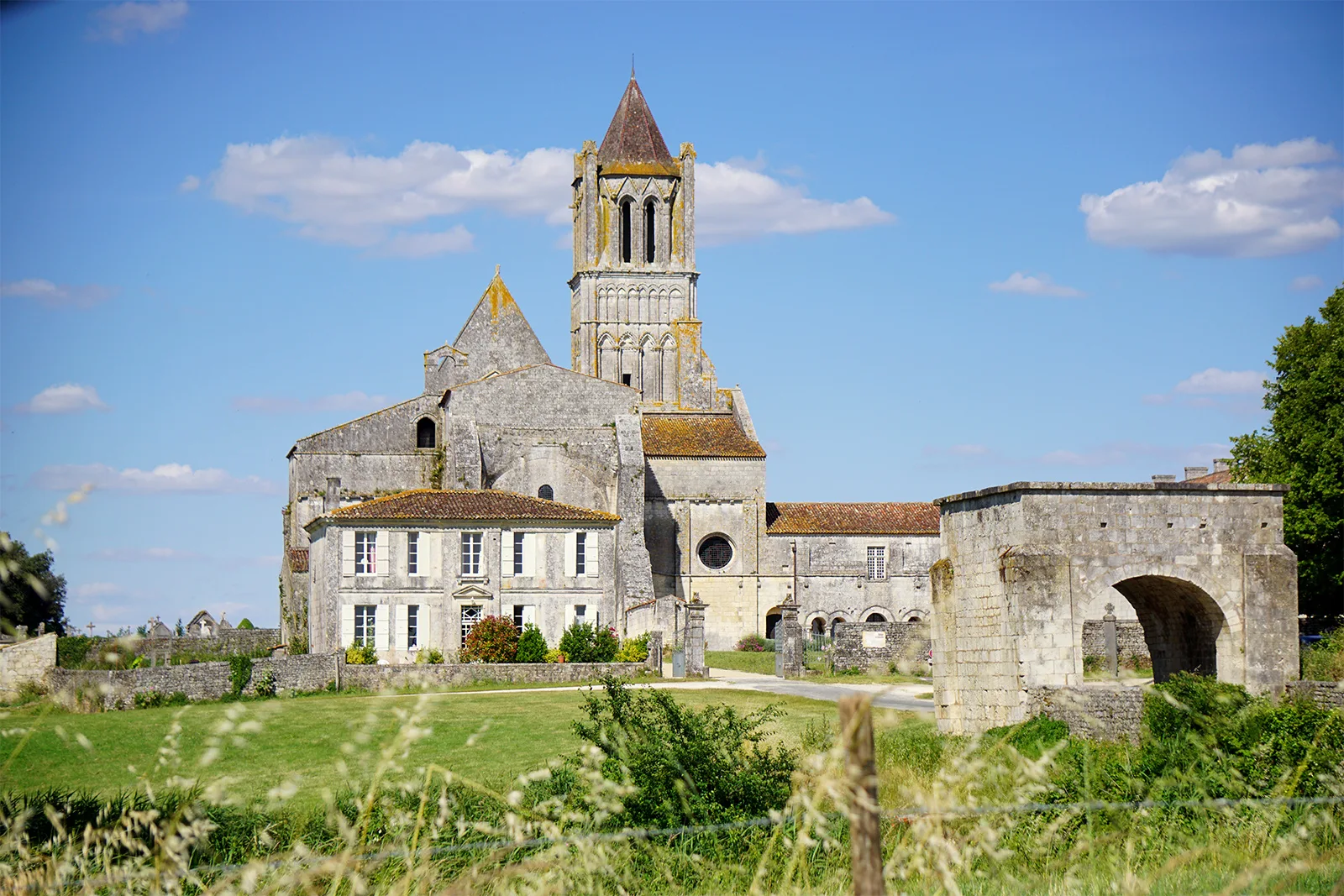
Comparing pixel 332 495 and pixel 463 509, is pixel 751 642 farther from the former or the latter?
pixel 463 509

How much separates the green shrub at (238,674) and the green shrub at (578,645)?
25.7 ft

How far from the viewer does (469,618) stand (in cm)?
3903

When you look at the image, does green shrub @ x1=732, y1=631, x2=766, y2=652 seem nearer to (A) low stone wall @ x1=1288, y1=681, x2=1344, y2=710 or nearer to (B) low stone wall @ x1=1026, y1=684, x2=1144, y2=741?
(B) low stone wall @ x1=1026, y1=684, x2=1144, y2=741

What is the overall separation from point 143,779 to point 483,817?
18.8 ft

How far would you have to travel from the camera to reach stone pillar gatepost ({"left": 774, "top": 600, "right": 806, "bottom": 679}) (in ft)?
115

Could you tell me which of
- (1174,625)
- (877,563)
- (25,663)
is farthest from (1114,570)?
(877,563)

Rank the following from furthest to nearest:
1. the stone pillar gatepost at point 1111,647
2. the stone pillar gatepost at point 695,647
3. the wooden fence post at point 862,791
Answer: the stone pillar gatepost at point 695,647 → the stone pillar gatepost at point 1111,647 → the wooden fence post at point 862,791

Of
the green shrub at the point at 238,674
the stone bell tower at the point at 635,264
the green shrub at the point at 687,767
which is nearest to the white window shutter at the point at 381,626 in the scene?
the green shrub at the point at 238,674

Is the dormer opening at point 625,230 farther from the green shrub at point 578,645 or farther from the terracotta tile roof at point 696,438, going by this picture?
the green shrub at point 578,645

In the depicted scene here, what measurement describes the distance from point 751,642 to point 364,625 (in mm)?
18746

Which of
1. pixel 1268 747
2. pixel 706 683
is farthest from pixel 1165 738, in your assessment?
pixel 706 683

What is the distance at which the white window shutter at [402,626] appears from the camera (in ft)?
125

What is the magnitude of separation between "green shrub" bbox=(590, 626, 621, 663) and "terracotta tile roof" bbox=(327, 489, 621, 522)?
424cm

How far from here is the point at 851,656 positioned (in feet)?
119
